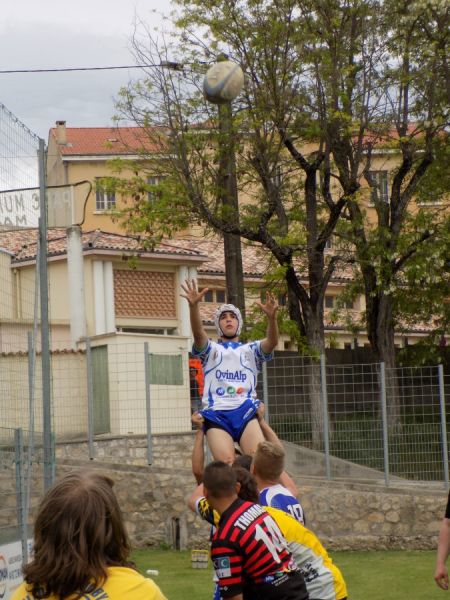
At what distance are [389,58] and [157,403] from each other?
9.71 metres

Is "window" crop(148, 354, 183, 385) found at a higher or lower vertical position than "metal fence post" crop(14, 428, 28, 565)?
higher

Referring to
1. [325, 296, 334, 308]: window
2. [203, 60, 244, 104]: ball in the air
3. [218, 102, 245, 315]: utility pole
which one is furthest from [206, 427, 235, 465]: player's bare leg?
[325, 296, 334, 308]: window

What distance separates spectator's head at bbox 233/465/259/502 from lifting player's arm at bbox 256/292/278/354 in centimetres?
→ 351

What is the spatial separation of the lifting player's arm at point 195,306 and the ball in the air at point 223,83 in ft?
25.1

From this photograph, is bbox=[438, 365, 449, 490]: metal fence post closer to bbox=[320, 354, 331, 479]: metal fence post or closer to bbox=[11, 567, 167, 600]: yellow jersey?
bbox=[320, 354, 331, 479]: metal fence post

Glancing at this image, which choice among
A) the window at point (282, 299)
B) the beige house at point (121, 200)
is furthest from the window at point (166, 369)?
the window at point (282, 299)

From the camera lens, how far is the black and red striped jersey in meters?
5.82

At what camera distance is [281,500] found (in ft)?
23.0

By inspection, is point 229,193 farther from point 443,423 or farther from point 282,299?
point 443,423

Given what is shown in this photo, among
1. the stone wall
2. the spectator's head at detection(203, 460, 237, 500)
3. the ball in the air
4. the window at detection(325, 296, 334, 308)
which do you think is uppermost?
the ball in the air

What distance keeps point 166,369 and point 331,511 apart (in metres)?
3.80

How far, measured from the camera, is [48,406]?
13055 mm

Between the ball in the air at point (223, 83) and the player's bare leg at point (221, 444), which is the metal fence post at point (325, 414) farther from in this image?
the player's bare leg at point (221, 444)

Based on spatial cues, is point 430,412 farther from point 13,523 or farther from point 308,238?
point 13,523
